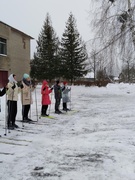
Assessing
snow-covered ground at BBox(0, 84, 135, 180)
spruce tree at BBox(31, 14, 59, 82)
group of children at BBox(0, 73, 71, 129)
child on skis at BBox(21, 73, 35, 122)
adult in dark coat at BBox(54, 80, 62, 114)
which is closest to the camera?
snow-covered ground at BBox(0, 84, 135, 180)

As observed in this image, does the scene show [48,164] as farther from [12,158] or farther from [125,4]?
[125,4]

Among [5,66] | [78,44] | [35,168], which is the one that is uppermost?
[78,44]

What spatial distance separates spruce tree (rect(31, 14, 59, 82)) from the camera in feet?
140

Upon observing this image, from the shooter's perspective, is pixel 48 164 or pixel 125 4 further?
pixel 125 4

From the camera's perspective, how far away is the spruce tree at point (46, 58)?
42781 mm

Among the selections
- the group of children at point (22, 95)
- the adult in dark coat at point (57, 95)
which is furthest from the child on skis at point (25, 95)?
the adult in dark coat at point (57, 95)

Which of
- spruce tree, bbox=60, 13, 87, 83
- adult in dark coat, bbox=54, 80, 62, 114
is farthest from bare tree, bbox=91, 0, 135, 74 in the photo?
spruce tree, bbox=60, 13, 87, 83

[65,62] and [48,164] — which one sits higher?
[65,62]

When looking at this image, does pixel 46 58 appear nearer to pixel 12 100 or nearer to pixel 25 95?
pixel 25 95

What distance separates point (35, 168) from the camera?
192 inches

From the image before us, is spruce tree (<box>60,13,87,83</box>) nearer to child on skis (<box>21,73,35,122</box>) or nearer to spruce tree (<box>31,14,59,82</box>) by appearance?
spruce tree (<box>31,14,59,82</box>)

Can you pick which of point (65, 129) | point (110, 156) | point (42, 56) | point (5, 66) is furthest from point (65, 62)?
point (110, 156)

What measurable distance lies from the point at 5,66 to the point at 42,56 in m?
14.6

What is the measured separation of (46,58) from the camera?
43031 millimetres
